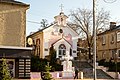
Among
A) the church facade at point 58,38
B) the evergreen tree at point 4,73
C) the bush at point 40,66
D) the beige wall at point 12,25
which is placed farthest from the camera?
the church facade at point 58,38

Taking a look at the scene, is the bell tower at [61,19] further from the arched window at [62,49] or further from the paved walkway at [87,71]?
the paved walkway at [87,71]

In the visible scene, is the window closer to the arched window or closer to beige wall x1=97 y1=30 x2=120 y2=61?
the arched window

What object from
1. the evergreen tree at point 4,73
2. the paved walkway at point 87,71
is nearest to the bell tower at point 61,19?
the paved walkway at point 87,71

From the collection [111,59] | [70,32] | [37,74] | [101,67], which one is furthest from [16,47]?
[111,59]

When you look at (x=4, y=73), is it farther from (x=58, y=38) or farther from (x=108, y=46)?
(x=108, y=46)

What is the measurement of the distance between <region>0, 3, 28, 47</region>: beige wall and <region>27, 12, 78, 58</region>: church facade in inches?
690

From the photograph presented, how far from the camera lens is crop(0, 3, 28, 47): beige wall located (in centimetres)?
3066

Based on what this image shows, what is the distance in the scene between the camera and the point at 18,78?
3056 cm

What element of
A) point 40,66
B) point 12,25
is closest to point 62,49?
point 40,66

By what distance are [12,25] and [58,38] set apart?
769 inches

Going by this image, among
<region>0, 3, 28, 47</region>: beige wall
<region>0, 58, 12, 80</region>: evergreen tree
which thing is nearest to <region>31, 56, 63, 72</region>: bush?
<region>0, 3, 28, 47</region>: beige wall

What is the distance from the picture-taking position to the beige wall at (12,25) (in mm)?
30656

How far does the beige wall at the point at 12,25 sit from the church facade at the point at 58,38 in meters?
17.5

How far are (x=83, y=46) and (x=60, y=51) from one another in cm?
1679
